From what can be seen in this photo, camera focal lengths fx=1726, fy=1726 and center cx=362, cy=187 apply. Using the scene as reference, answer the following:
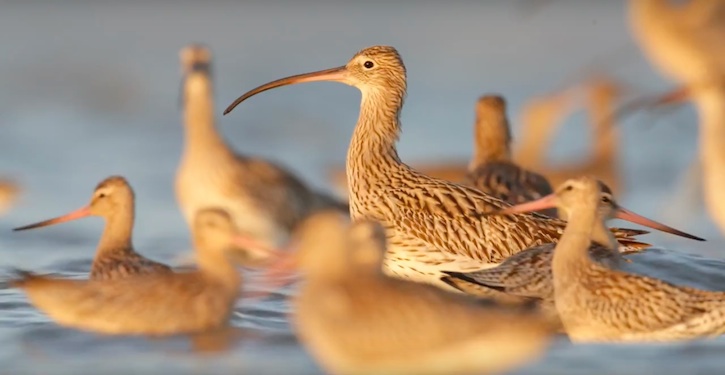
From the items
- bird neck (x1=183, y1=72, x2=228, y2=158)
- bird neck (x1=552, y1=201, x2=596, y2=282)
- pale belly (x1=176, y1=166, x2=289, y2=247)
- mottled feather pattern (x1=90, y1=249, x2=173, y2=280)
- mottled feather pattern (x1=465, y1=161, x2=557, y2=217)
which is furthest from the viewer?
bird neck (x1=183, y1=72, x2=228, y2=158)

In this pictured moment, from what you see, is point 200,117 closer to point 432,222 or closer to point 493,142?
point 493,142

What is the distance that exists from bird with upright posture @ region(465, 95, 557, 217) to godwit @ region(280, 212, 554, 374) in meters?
3.99

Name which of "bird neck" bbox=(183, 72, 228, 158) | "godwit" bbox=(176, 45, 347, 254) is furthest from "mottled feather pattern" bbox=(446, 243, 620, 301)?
"bird neck" bbox=(183, 72, 228, 158)

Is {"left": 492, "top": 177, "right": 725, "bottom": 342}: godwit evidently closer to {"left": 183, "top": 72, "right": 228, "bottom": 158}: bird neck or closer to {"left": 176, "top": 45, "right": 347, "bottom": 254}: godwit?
{"left": 176, "top": 45, "right": 347, "bottom": 254}: godwit

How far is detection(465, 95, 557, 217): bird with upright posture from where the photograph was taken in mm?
10445

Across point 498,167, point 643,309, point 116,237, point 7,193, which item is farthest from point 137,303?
point 7,193

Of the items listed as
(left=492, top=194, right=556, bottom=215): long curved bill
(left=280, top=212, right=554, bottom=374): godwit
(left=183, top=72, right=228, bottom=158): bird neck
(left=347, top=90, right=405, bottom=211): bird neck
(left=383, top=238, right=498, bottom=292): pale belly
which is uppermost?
(left=183, top=72, right=228, bottom=158): bird neck

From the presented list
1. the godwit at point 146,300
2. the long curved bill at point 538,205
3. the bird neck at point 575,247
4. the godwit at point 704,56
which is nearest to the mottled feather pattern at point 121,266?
the godwit at point 146,300

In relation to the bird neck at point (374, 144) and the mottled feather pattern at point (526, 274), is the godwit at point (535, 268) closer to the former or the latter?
the mottled feather pattern at point (526, 274)

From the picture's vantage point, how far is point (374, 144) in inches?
379

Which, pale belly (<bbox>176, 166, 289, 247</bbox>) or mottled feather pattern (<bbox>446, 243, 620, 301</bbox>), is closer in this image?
mottled feather pattern (<bbox>446, 243, 620, 301</bbox>)

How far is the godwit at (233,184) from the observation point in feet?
39.0

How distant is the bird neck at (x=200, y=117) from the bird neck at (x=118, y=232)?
110 inches

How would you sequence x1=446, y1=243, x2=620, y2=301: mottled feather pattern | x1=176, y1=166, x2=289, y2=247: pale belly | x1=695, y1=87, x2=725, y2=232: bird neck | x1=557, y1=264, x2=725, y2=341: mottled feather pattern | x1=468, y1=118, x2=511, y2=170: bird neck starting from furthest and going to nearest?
x1=176, y1=166, x2=289, y2=247: pale belly → x1=468, y1=118, x2=511, y2=170: bird neck → x1=695, y1=87, x2=725, y2=232: bird neck → x1=446, y1=243, x2=620, y2=301: mottled feather pattern → x1=557, y1=264, x2=725, y2=341: mottled feather pattern
